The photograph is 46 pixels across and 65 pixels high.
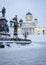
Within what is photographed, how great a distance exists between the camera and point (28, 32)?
10.9 feet

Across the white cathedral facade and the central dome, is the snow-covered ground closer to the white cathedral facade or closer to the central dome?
the white cathedral facade

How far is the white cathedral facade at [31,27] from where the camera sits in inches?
127

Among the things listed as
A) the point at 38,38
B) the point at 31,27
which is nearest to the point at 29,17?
the point at 31,27

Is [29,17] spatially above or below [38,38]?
above

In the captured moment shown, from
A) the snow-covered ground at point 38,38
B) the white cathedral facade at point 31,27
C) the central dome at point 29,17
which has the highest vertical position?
the central dome at point 29,17

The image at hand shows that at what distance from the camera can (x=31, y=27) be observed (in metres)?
3.41

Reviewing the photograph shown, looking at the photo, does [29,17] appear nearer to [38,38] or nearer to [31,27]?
[31,27]

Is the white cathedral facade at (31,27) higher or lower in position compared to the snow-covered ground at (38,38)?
higher

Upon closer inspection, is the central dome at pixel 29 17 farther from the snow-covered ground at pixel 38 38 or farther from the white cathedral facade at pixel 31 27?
the snow-covered ground at pixel 38 38

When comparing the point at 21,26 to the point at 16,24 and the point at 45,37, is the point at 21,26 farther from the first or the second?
the point at 45,37

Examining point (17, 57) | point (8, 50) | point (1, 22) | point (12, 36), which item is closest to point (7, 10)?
point (1, 22)

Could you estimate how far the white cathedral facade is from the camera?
10.6 feet

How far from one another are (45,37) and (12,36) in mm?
554

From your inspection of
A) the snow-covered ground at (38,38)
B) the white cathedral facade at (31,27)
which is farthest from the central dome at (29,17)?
the snow-covered ground at (38,38)
